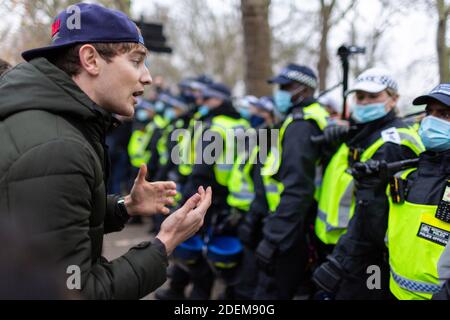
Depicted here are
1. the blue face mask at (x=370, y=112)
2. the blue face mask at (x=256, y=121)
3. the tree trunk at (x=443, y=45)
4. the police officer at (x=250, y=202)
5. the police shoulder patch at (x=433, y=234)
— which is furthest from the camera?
the blue face mask at (x=256, y=121)

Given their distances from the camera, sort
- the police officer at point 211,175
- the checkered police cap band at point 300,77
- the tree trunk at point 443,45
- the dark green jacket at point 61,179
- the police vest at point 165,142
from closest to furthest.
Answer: the dark green jacket at point 61,179, the checkered police cap band at point 300,77, the tree trunk at point 443,45, the police officer at point 211,175, the police vest at point 165,142

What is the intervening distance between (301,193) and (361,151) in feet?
2.02

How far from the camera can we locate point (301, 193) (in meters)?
3.43

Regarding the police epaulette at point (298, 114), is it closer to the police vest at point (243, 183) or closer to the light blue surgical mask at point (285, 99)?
the light blue surgical mask at point (285, 99)

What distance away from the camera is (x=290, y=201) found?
3.45 m

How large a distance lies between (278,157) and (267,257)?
862 millimetres

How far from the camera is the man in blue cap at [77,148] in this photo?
1.33m

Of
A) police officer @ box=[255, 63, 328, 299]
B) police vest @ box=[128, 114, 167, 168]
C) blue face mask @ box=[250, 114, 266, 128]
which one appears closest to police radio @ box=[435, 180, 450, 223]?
police officer @ box=[255, 63, 328, 299]

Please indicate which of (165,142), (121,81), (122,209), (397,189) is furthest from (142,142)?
(121,81)

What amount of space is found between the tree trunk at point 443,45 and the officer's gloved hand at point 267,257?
7.88 ft

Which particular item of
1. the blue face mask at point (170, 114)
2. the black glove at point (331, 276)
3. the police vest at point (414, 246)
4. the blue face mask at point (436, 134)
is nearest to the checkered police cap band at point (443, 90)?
the blue face mask at point (436, 134)

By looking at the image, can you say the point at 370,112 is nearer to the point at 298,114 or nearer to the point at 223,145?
the point at 298,114
